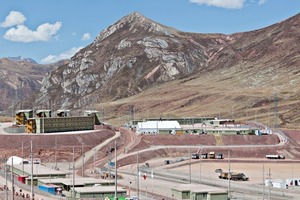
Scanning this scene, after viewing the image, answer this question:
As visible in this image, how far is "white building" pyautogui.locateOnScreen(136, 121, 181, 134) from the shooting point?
184 m

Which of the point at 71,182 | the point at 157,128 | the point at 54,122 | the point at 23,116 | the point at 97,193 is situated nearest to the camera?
the point at 97,193

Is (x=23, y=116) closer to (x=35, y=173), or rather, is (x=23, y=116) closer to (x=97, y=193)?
(x=35, y=173)

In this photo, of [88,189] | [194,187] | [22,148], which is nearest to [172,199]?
[194,187]

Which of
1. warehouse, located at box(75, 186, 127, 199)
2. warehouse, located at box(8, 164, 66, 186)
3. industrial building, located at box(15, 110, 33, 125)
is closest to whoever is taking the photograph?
warehouse, located at box(75, 186, 127, 199)

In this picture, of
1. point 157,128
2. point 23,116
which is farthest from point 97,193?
point 23,116

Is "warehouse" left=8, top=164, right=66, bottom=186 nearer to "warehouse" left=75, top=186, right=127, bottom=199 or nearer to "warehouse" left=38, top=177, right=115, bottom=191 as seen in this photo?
"warehouse" left=38, top=177, right=115, bottom=191

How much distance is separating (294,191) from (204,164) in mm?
43375

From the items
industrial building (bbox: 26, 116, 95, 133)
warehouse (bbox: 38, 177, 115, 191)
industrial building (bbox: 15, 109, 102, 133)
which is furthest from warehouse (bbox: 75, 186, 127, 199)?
industrial building (bbox: 15, 109, 102, 133)

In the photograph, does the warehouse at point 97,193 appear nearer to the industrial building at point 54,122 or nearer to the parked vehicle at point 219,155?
the parked vehicle at point 219,155

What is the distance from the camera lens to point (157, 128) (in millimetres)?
185625

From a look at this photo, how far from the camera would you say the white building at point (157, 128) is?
184m

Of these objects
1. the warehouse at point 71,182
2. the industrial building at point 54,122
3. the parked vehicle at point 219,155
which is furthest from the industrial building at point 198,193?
the industrial building at point 54,122

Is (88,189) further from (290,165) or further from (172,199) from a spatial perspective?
(290,165)

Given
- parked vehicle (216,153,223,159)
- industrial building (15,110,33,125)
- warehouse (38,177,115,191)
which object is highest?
industrial building (15,110,33,125)
